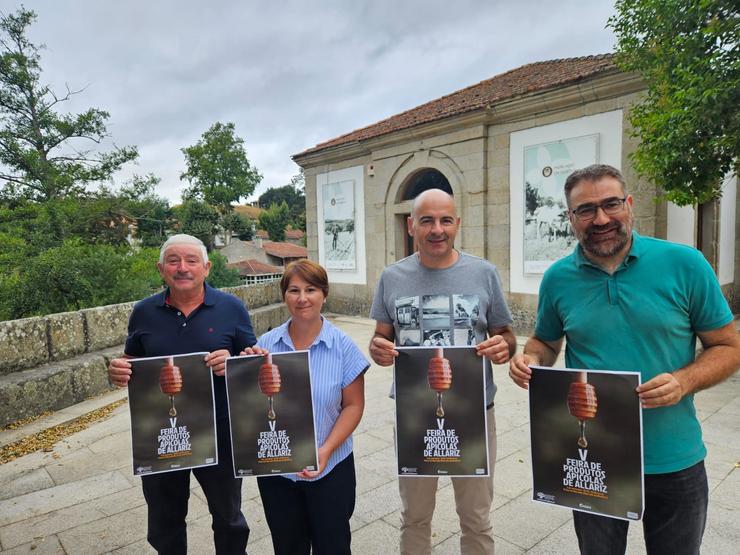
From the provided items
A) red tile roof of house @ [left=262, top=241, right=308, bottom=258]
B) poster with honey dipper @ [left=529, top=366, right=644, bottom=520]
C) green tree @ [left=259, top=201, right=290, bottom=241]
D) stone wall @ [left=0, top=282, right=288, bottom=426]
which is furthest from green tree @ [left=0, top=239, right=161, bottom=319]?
green tree @ [left=259, top=201, right=290, bottom=241]

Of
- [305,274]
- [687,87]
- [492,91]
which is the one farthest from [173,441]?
[492,91]

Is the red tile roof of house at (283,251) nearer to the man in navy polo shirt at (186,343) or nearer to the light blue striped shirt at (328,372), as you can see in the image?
the man in navy polo shirt at (186,343)

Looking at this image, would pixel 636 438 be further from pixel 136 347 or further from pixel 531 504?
pixel 136 347

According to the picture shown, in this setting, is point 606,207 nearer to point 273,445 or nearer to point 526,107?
point 273,445

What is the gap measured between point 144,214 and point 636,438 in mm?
20000

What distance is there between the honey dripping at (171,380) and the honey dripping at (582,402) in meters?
1.71

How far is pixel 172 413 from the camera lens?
2141mm

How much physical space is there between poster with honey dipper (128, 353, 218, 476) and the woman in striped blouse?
32cm

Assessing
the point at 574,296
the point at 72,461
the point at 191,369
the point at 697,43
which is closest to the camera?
the point at 574,296

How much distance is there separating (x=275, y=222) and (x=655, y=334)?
53048 millimetres

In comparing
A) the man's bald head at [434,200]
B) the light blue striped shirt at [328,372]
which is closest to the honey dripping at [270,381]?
the light blue striped shirt at [328,372]

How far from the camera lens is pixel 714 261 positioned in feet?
33.8

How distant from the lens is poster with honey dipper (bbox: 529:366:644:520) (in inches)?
63.9

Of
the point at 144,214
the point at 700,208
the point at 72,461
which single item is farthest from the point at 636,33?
the point at 144,214
